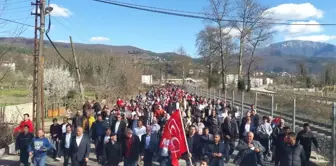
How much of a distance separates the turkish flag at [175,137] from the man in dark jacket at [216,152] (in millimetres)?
667

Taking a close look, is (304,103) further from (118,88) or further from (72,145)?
(118,88)

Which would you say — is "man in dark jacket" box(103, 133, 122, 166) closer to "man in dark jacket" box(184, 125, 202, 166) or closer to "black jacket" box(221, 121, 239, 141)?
"man in dark jacket" box(184, 125, 202, 166)

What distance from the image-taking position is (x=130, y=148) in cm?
1083

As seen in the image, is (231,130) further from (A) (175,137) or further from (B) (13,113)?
(B) (13,113)

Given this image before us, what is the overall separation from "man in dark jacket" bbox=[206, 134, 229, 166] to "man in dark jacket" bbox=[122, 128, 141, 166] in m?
2.13

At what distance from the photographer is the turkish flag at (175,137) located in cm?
975

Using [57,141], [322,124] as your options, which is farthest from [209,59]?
[57,141]

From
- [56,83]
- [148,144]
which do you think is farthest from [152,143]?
[56,83]

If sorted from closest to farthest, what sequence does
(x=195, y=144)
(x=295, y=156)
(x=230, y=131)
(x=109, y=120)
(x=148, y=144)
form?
(x=295, y=156) < (x=195, y=144) < (x=148, y=144) < (x=230, y=131) < (x=109, y=120)

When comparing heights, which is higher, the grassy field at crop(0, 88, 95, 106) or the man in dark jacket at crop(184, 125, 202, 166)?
the man in dark jacket at crop(184, 125, 202, 166)

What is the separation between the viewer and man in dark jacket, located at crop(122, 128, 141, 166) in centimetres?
1084

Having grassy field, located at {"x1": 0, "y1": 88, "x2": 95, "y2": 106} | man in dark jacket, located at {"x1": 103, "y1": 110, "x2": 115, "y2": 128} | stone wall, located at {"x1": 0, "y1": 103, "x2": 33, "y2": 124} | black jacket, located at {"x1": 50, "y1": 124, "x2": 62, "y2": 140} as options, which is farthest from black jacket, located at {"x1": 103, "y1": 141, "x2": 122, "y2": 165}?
grassy field, located at {"x1": 0, "y1": 88, "x2": 95, "y2": 106}

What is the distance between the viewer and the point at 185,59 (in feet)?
278

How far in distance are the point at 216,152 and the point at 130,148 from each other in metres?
2.47
